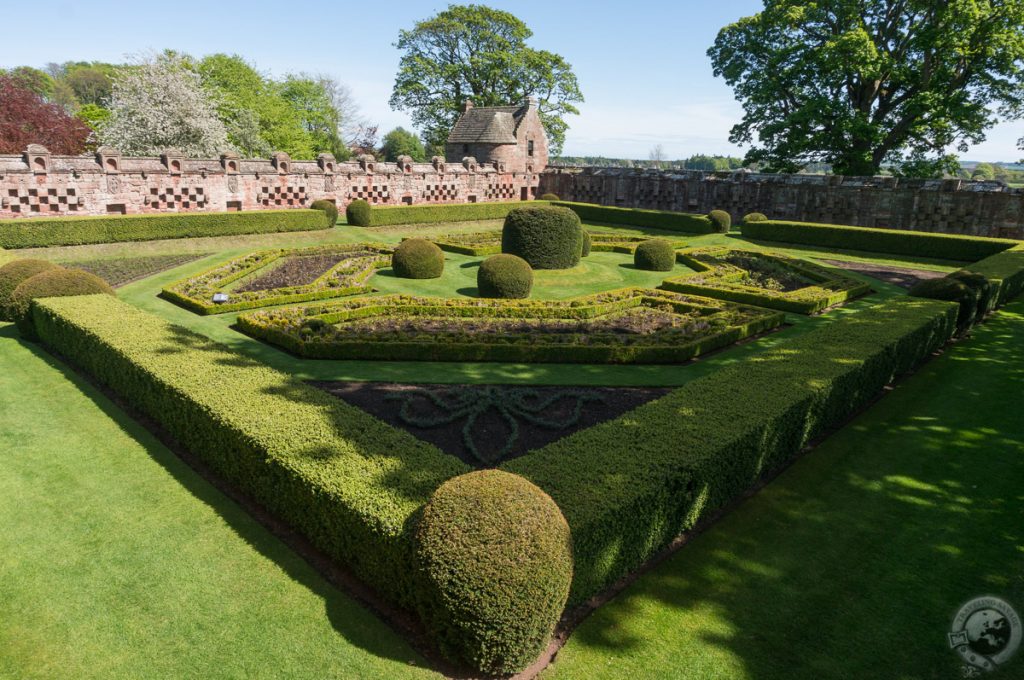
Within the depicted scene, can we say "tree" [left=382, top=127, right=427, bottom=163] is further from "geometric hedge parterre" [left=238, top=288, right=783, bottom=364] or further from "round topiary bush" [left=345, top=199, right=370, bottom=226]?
"geometric hedge parterre" [left=238, top=288, right=783, bottom=364]

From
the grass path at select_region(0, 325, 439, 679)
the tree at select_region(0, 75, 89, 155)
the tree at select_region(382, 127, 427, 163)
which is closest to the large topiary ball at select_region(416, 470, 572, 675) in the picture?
the grass path at select_region(0, 325, 439, 679)

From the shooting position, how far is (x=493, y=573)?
5.05 m

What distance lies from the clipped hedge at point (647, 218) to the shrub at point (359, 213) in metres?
11.6

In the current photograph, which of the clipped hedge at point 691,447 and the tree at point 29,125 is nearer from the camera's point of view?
the clipped hedge at point 691,447

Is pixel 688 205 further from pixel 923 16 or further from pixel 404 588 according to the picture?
pixel 404 588

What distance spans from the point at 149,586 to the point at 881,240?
33583 millimetres

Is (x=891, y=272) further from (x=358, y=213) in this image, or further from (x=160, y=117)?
(x=160, y=117)

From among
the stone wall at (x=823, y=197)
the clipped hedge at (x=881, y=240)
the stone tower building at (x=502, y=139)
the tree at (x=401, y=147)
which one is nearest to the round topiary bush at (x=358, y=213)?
the stone tower building at (x=502, y=139)

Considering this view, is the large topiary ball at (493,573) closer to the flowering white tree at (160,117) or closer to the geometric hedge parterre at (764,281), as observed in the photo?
the geometric hedge parterre at (764,281)

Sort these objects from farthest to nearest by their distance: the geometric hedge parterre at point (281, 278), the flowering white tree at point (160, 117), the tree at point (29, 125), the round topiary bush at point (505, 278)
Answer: the tree at point (29, 125) < the flowering white tree at point (160, 117) < the round topiary bush at point (505, 278) < the geometric hedge parterre at point (281, 278)

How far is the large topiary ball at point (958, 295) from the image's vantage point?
15816 mm

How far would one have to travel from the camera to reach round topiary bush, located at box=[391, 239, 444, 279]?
2084 cm

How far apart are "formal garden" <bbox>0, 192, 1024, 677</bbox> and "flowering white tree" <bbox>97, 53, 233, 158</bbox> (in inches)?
946

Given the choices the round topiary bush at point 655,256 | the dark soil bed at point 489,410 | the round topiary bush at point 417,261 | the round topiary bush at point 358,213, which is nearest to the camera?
the dark soil bed at point 489,410
